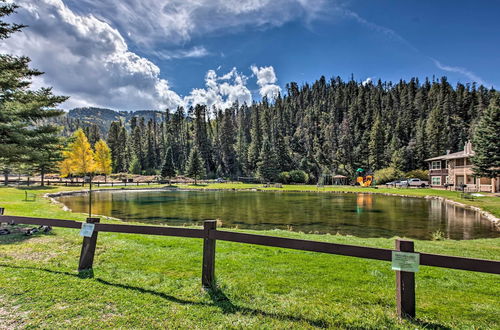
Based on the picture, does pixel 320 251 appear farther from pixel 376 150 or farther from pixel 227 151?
pixel 227 151

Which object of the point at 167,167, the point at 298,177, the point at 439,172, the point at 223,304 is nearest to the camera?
the point at 223,304

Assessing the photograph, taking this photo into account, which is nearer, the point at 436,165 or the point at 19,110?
the point at 19,110

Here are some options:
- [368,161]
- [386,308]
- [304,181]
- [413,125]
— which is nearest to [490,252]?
[386,308]

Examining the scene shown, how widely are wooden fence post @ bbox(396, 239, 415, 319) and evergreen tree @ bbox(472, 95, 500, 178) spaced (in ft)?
142

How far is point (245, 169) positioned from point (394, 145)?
47183 mm

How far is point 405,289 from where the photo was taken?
4215 millimetres

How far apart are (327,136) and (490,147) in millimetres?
66642

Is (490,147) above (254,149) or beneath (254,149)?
beneath

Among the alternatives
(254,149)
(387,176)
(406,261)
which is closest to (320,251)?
(406,261)

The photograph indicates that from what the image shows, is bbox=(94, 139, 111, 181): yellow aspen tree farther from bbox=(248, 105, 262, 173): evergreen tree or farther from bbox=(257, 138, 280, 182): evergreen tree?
bbox=(248, 105, 262, 173): evergreen tree

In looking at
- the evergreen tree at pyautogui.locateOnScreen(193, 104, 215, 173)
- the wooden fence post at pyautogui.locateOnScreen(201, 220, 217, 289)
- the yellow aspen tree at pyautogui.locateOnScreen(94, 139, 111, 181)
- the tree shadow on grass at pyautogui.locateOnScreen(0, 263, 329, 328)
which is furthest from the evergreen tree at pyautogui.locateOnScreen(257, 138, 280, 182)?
the tree shadow on grass at pyautogui.locateOnScreen(0, 263, 329, 328)

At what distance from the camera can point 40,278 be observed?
19.0 feet

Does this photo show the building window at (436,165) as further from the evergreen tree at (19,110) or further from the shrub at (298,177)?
the evergreen tree at (19,110)

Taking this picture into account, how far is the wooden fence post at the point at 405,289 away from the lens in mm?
4066
